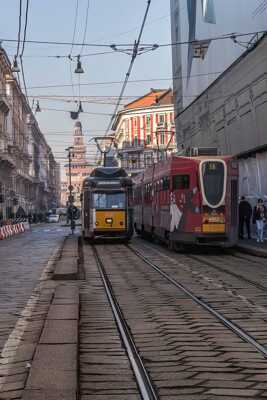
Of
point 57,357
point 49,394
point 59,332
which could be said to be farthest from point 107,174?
point 49,394

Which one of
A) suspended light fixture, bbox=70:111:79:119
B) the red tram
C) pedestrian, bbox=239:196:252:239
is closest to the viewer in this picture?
the red tram

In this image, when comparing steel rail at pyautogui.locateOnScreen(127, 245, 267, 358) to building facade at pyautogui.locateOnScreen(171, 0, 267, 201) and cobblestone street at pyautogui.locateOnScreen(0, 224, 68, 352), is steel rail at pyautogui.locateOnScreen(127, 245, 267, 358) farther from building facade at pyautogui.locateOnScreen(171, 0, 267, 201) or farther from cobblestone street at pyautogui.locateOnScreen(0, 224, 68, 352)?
building facade at pyautogui.locateOnScreen(171, 0, 267, 201)

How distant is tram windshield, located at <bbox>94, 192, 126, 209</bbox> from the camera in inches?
1131

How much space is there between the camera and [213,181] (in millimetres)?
21531

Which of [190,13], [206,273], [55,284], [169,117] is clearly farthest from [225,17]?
[169,117]

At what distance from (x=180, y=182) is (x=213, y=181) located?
1102 millimetres

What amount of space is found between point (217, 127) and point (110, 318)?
27.6m

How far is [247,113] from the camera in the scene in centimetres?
2950

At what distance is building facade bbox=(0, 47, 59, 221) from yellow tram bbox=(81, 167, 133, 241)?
62.6 feet

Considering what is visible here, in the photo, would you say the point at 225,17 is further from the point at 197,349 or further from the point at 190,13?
the point at 197,349

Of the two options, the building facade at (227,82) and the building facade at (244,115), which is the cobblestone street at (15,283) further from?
the building facade at (227,82)

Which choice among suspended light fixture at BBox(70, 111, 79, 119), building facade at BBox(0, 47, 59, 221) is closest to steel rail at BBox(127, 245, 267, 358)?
suspended light fixture at BBox(70, 111, 79, 119)

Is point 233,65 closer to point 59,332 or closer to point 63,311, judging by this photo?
point 63,311

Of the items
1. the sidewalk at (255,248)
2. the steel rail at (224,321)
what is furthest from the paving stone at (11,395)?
the sidewalk at (255,248)
